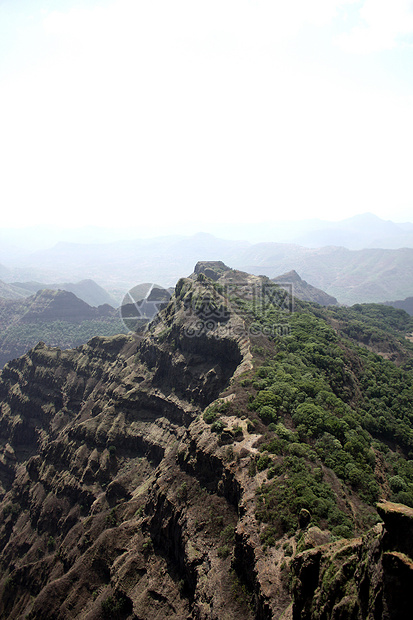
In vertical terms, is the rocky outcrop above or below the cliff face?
above

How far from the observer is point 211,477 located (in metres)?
43.7

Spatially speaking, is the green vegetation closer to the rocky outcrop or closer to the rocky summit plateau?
the rocky summit plateau

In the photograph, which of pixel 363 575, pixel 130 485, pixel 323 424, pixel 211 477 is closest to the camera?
pixel 363 575

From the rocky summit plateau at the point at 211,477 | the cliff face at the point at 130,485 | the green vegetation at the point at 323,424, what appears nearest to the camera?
the rocky summit plateau at the point at 211,477

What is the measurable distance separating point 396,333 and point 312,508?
144742 mm

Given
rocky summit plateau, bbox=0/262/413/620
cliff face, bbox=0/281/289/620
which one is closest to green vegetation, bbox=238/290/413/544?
rocky summit plateau, bbox=0/262/413/620

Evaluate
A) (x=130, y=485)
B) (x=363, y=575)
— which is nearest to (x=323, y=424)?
(x=363, y=575)

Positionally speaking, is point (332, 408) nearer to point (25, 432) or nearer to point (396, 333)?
point (25, 432)

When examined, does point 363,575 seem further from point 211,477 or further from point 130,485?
point 130,485

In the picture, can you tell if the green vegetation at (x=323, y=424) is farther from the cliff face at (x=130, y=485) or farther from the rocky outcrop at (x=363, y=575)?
the rocky outcrop at (x=363, y=575)

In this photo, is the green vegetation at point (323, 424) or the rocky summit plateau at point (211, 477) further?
the green vegetation at point (323, 424)

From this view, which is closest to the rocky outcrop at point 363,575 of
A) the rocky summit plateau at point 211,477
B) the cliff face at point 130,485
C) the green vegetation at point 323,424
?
the rocky summit plateau at point 211,477

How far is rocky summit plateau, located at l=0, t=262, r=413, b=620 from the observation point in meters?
26.5

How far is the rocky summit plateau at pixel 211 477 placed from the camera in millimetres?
26453
